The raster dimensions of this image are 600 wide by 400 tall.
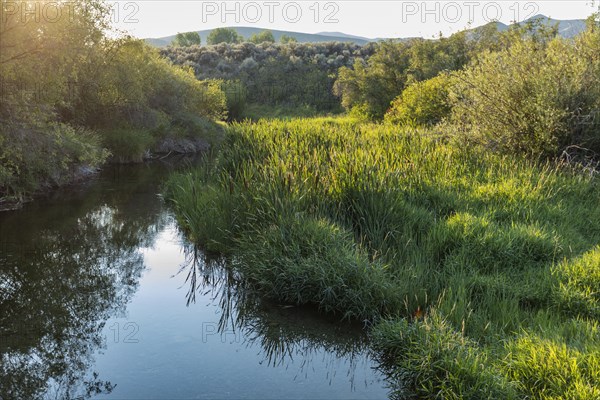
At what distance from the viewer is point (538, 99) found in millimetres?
12336

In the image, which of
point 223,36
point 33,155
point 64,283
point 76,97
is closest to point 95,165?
point 76,97

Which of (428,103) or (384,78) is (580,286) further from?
(384,78)

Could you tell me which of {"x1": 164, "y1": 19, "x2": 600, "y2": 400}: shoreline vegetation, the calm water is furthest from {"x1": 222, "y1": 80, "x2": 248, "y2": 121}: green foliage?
the calm water

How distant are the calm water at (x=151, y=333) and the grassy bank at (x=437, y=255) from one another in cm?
47

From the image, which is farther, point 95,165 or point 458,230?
point 95,165

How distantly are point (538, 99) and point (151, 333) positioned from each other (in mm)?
10107

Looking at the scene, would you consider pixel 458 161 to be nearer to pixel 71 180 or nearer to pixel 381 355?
pixel 381 355

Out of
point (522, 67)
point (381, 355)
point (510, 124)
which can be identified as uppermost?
point (522, 67)

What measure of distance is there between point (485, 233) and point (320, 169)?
336 centimetres

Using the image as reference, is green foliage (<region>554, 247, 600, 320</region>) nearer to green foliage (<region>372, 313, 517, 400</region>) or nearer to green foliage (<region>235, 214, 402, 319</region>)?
green foliage (<region>372, 313, 517, 400</region>)

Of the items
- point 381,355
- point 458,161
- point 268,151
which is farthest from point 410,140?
point 381,355

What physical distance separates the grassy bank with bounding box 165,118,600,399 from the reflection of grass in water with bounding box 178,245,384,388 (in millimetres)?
224

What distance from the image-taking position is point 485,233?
327 inches

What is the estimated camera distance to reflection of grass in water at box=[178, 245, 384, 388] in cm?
648
